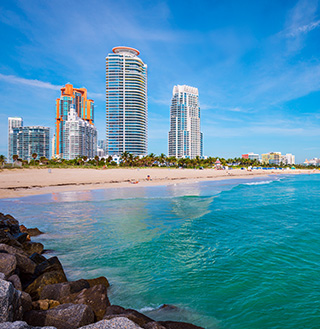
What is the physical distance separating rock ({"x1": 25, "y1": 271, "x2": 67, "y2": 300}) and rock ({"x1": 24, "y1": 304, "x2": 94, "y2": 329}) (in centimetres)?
140

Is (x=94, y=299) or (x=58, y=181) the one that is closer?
(x=94, y=299)

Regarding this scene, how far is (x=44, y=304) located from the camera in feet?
15.7

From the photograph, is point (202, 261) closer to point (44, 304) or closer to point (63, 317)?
point (44, 304)

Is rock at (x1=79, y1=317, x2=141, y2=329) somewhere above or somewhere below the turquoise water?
above

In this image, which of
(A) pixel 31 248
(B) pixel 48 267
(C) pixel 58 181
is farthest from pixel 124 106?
(B) pixel 48 267

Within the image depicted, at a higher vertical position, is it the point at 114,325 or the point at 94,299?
the point at 114,325

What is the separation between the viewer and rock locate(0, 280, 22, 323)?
332 centimetres

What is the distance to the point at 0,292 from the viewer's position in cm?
336

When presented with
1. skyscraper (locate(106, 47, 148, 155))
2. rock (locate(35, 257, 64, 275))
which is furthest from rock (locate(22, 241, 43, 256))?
skyscraper (locate(106, 47, 148, 155))

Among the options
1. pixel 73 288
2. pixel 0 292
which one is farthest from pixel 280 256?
pixel 0 292

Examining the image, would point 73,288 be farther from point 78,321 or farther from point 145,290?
point 145,290

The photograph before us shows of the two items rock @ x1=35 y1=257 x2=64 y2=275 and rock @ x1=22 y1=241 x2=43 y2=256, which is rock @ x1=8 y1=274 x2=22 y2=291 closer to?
rock @ x1=35 y1=257 x2=64 y2=275

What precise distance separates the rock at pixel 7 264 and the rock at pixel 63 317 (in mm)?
1447

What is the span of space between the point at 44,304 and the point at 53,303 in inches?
8.2
